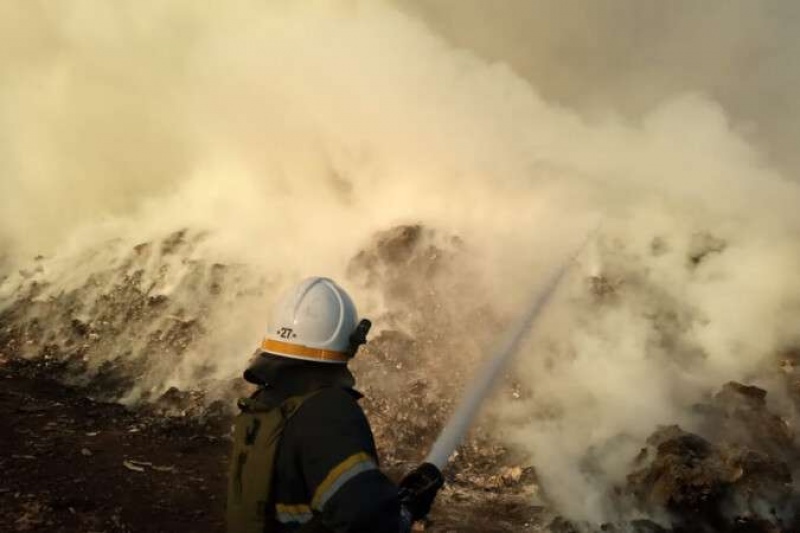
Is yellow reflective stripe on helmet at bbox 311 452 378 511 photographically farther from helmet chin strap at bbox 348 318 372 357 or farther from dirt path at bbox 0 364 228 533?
dirt path at bbox 0 364 228 533

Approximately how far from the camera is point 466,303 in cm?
832

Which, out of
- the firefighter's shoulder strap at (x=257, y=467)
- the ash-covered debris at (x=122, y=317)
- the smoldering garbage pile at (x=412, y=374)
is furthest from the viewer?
the ash-covered debris at (x=122, y=317)

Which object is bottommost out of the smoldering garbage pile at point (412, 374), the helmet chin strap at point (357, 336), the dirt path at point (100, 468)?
the dirt path at point (100, 468)

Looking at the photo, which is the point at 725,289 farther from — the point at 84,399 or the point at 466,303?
the point at 84,399

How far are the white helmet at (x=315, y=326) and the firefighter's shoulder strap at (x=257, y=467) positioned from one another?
0.17 m

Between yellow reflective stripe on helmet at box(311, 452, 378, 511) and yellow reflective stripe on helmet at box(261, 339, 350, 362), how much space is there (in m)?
0.35

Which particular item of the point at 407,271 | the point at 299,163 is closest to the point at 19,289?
the point at 299,163

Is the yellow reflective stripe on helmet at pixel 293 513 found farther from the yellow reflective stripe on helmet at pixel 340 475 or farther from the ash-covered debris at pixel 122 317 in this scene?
the ash-covered debris at pixel 122 317

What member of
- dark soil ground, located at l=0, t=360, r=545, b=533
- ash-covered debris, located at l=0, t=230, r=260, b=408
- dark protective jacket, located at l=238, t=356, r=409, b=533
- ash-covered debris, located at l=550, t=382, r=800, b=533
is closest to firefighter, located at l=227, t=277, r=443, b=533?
dark protective jacket, located at l=238, t=356, r=409, b=533

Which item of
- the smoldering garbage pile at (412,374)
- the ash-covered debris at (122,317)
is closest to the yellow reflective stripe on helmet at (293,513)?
the smoldering garbage pile at (412,374)

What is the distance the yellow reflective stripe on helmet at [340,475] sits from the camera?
164 centimetres

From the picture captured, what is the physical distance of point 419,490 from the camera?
2109mm

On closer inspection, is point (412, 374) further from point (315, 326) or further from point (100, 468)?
point (315, 326)

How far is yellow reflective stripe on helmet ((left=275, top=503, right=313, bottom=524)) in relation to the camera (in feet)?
5.74
